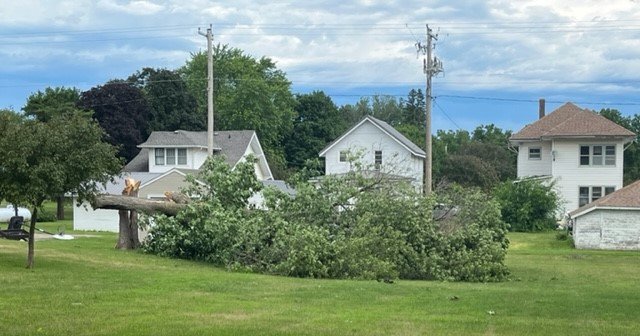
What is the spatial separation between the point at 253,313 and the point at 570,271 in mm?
15172

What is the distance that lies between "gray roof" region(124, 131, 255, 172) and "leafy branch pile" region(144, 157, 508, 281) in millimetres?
33853

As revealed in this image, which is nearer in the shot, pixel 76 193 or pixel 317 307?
pixel 317 307

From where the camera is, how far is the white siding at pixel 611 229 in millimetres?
37062

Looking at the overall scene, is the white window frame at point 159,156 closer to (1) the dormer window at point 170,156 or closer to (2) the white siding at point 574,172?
(1) the dormer window at point 170,156

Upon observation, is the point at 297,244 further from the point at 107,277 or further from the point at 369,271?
the point at 107,277

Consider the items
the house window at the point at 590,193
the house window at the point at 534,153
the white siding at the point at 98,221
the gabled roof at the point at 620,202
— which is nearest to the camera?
the gabled roof at the point at 620,202

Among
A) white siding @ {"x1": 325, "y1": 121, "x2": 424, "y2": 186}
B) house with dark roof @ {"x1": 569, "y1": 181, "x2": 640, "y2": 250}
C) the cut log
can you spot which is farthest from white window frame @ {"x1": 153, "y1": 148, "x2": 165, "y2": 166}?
the cut log

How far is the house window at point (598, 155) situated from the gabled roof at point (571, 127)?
1.10 m

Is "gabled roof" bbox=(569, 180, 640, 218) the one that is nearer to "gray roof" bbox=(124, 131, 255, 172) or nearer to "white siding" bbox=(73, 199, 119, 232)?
"white siding" bbox=(73, 199, 119, 232)

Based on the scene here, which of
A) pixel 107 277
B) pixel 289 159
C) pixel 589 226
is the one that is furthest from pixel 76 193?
pixel 289 159

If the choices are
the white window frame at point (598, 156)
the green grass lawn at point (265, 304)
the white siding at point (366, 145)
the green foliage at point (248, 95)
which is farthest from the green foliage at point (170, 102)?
the green grass lawn at point (265, 304)

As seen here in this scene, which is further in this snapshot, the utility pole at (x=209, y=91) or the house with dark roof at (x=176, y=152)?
the house with dark roof at (x=176, y=152)

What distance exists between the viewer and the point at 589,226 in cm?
3731

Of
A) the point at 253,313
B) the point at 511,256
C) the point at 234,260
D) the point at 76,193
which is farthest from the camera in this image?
the point at 511,256
